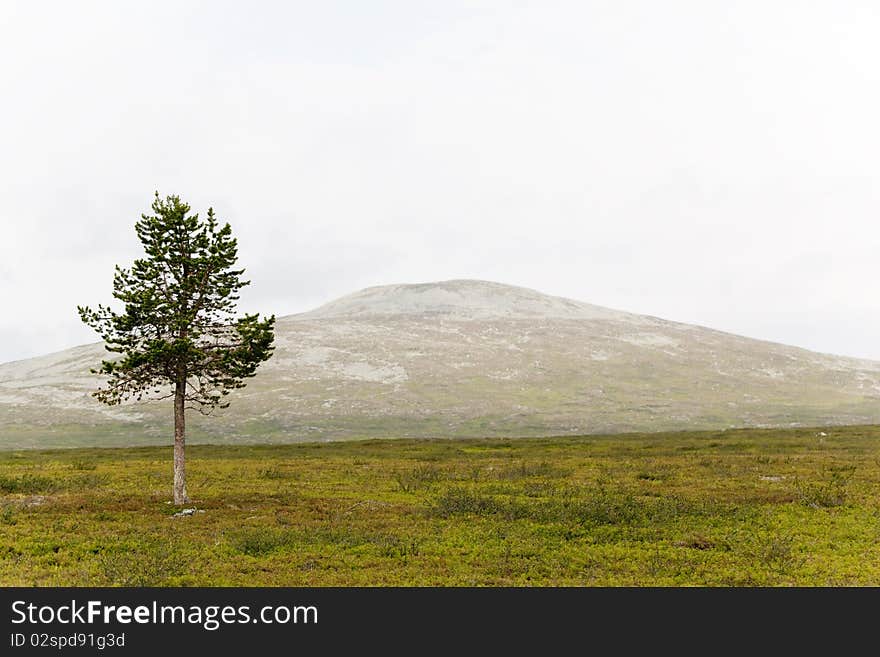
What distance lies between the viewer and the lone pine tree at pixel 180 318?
3378 cm

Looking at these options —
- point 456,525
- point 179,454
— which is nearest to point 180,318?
point 179,454

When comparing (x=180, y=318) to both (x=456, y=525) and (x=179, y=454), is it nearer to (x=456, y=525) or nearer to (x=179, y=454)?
(x=179, y=454)

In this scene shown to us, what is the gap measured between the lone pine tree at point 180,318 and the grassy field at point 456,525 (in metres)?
6.98

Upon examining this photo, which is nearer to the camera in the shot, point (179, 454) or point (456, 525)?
point (456, 525)

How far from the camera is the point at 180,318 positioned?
1351 inches

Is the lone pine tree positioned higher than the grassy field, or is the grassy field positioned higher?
the lone pine tree

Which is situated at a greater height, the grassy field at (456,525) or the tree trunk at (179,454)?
the tree trunk at (179,454)

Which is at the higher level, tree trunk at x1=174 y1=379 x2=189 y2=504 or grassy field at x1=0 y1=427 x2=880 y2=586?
tree trunk at x1=174 y1=379 x2=189 y2=504

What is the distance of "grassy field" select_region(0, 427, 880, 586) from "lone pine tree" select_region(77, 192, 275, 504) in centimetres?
698

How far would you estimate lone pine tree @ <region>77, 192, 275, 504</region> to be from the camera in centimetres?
3378

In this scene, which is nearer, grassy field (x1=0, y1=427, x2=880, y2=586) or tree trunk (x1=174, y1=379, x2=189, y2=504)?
grassy field (x1=0, y1=427, x2=880, y2=586)

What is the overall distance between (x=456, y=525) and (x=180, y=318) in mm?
18707

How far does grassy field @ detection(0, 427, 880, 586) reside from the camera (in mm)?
21438
